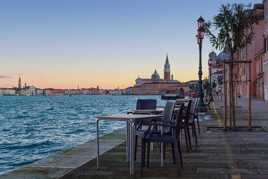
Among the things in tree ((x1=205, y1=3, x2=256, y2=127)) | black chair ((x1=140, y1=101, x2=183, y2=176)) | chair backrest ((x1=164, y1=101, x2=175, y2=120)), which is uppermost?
tree ((x1=205, y1=3, x2=256, y2=127))

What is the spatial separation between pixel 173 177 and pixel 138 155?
9.49 ft

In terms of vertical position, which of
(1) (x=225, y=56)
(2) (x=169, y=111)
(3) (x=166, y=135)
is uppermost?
(1) (x=225, y=56)

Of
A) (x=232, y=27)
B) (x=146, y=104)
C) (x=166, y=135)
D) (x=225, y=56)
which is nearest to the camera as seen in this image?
(x=166, y=135)

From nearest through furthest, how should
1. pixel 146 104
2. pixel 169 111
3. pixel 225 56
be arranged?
pixel 169 111 → pixel 146 104 → pixel 225 56

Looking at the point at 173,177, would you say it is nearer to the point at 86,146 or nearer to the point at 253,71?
the point at 86,146

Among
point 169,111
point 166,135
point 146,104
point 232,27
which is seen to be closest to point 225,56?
point 232,27

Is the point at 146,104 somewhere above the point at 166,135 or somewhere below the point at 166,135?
above

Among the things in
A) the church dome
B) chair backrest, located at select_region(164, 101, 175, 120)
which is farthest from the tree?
chair backrest, located at select_region(164, 101, 175, 120)

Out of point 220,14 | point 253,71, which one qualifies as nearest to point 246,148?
point 220,14

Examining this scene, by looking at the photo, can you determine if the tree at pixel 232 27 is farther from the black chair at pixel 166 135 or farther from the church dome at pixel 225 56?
the black chair at pixel 166 135

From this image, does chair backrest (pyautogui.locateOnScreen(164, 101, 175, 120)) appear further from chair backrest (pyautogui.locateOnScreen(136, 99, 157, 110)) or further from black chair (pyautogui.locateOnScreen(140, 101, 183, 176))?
chair backrest (pyautogui.locateOnScreen(136, 99, 157, 110))

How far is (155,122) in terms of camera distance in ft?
30.5

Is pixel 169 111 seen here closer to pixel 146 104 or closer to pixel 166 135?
pixel 166 135

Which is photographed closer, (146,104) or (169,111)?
(169,111)
